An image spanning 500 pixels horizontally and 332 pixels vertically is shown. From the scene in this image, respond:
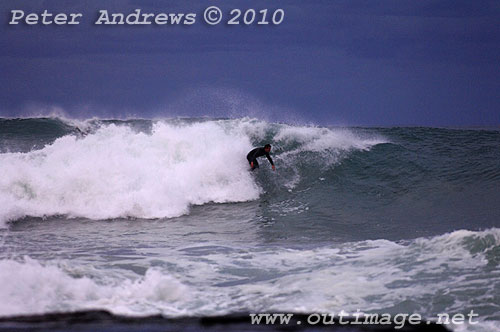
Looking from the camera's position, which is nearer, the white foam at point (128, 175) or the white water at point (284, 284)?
the white water at point (284, 284)

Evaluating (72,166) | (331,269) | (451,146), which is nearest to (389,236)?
(331,269)

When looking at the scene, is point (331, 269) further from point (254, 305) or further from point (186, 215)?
point (186, 215)

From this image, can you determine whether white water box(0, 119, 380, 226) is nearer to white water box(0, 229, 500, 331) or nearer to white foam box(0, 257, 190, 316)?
white water box(0, 229, 500, 331)

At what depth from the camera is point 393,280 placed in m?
6.45

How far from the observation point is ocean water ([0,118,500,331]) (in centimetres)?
586

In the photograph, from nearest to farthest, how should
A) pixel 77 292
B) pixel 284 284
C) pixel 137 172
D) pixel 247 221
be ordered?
pixel 77 292, pixel 284 284, pixel 247 221, pixel 137 172

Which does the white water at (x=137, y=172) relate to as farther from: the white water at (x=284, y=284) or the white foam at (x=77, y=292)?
the white foam at (x=77, y=292)

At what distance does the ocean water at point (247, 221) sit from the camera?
586cm

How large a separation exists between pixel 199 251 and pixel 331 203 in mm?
6160

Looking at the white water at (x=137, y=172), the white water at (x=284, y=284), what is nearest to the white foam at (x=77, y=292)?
the white water at (x=284, y=284)

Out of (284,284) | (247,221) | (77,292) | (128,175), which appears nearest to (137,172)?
(128,175)

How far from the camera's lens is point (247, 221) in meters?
12.6

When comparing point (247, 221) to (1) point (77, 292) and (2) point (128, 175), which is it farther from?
(1) point (77, 292)

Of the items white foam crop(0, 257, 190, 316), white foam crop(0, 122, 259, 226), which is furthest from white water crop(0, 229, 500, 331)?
white foam crop(0, 122, 259, 226)
